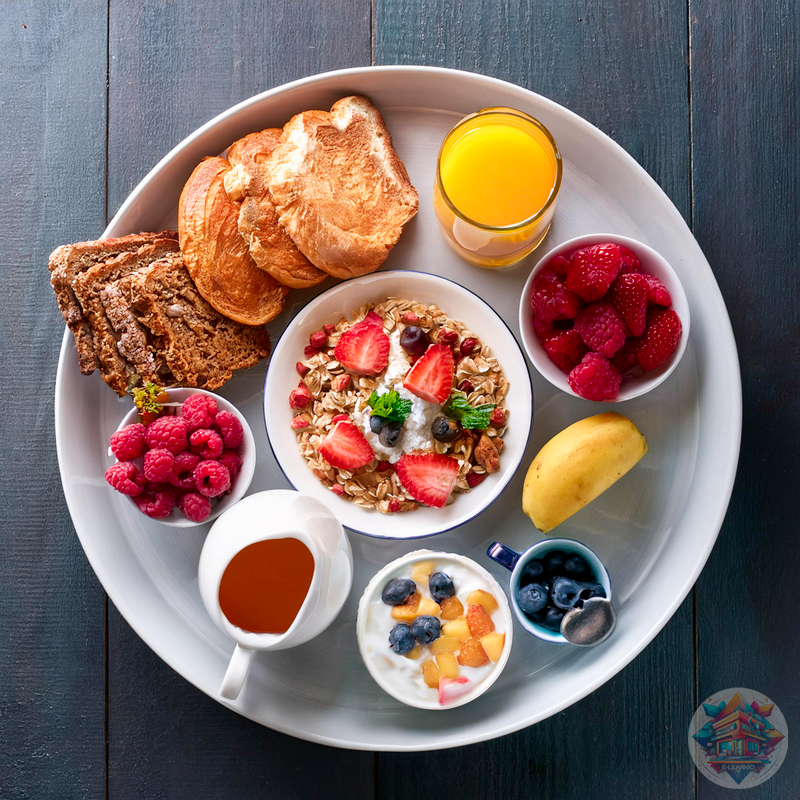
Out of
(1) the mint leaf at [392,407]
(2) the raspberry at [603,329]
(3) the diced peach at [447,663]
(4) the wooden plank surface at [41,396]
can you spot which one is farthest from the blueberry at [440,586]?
(4) the wooden plank surface at [41,396]

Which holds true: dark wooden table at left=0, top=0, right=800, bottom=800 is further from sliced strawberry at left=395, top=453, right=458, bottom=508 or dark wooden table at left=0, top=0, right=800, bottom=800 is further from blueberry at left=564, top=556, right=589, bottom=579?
sliced strawberry at left=395, top=453, right=458, bottom=508

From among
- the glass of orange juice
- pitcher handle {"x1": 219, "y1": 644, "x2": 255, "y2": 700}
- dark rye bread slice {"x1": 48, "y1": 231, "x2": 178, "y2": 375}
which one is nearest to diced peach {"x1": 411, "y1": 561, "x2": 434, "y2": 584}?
pitcher handle {"x1": 219, "y1": 644, "x2": 255, "y2": 700}

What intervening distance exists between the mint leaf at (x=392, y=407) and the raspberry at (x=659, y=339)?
492 mm

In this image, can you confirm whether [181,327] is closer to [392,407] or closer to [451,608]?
[392,407]

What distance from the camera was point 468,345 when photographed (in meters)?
1.39

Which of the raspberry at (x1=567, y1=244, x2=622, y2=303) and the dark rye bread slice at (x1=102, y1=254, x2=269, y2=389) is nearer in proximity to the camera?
the raspberry at (x1=567, y1=244, x2=622, y2=303)

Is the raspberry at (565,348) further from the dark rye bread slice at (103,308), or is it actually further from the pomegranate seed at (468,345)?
the dark rye bread slice at (103,308)

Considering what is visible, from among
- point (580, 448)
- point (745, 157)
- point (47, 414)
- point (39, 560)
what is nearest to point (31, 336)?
point (47, 414)

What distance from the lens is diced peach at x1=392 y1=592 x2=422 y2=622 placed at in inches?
50.1

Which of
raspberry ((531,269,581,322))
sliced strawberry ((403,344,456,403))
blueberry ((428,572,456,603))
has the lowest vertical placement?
blueberry ((428,572,456,603))

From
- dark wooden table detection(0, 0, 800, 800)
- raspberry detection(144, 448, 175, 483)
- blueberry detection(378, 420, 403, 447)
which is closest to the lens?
raspberry detection(144, 448, 175, 483)

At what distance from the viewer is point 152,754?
1569mm

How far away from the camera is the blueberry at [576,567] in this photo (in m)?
1.32

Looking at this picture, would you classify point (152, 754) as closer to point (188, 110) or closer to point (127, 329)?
point (127, 329)
